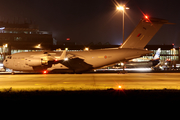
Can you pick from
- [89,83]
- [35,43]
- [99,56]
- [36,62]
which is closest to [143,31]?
[99,56]

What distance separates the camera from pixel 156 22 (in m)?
24.0

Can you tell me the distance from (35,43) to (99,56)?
193ft

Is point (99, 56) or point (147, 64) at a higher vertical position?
point (99, 56)

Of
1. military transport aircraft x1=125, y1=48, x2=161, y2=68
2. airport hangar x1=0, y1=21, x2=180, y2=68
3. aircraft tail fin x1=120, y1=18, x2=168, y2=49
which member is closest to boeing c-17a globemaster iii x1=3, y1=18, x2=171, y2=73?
aircraft tail fin x1=120, y1=18, x2=168, y2=49

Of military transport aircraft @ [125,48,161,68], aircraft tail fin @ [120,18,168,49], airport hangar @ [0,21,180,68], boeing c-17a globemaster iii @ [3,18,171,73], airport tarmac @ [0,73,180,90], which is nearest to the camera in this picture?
airport tarmac @ [0,73,180,90]

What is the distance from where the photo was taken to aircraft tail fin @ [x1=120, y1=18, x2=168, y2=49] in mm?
23906

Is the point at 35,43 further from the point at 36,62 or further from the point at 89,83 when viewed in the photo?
the point at 89,83

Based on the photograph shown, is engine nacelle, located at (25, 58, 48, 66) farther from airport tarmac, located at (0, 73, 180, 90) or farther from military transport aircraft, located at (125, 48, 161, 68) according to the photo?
military transport aircraft, located at (125, 48, 161, 68)

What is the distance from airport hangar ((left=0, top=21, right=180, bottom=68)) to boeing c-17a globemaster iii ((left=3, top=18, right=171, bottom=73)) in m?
34.9

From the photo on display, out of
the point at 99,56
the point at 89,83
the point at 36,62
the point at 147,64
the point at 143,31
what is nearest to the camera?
the point at 89,83

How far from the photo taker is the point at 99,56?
79.3ft

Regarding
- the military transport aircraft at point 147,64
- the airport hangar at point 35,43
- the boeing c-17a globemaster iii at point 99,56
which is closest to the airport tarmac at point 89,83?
the boeing c-17a globemaster iii at point 99,56
